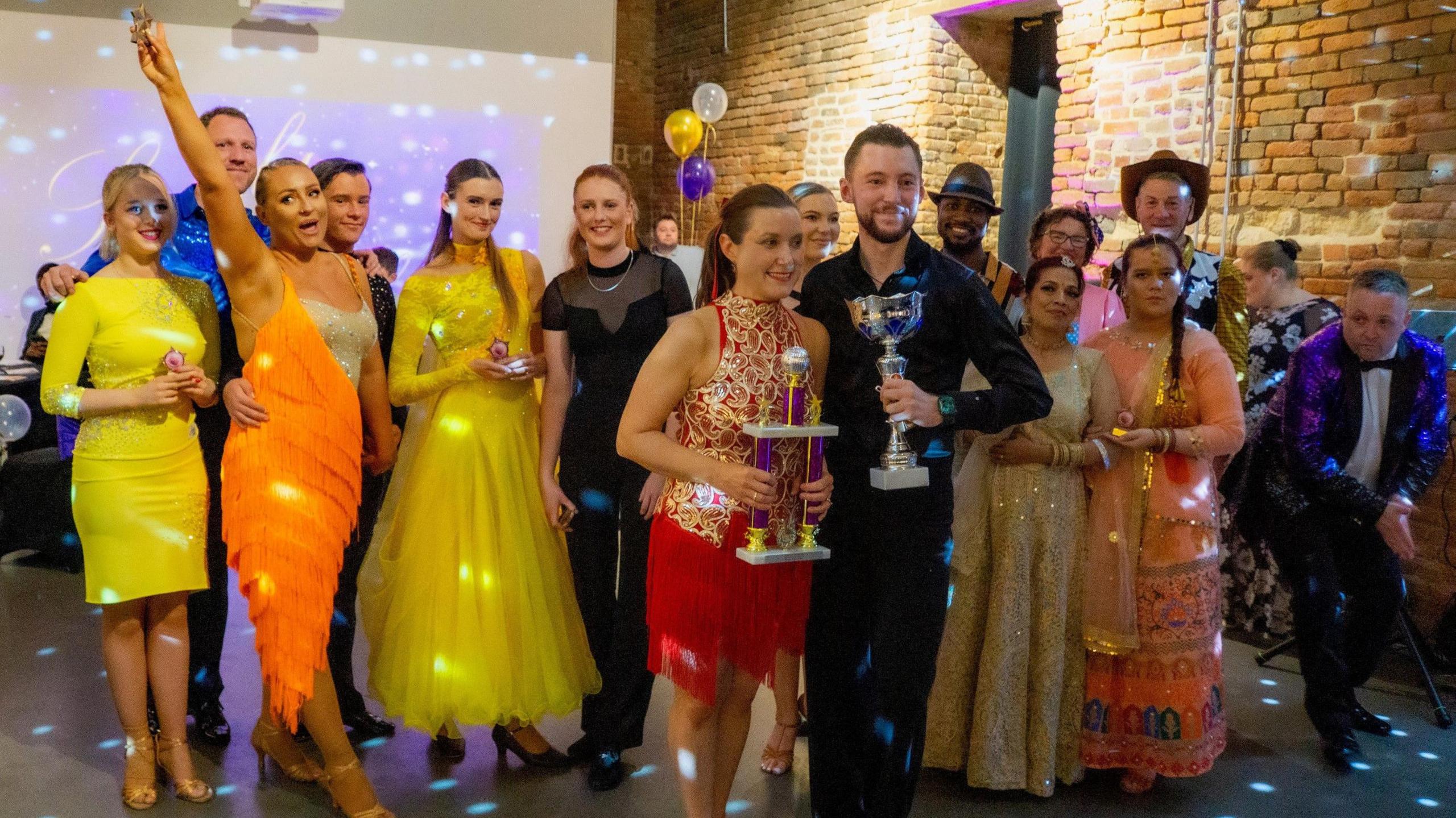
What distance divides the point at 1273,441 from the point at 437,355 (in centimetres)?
282

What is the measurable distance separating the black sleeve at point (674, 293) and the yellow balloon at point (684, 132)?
21.9 ft

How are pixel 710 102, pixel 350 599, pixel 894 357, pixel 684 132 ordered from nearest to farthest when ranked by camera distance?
pixel 894 357, pixel 350 599, pixel 684 132, pixel 710 102

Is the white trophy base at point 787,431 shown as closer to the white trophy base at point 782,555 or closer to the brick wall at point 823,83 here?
the white trophy base at point 782,555

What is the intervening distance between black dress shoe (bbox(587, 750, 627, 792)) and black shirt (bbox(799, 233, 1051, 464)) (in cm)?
121

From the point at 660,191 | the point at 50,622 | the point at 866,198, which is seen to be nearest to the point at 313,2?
the point at 50,622

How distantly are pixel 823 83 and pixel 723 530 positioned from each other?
7430 millimetres

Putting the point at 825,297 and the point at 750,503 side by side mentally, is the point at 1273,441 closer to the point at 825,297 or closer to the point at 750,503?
the point at 825,297

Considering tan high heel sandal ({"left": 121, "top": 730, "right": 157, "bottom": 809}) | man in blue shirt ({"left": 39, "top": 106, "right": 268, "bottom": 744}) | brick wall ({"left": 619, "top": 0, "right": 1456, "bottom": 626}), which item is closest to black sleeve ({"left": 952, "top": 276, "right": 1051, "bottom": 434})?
man in blue shirt ({"left": 39, "top": 106, "right": 268, "bottom": 744})

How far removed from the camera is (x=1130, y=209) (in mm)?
4340

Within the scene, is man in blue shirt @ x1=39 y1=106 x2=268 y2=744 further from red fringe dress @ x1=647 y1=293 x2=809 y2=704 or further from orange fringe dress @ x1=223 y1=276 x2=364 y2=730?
red fringe dress @ x1=647 y1=293 x2=809 y2=704

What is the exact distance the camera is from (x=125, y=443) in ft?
9.53

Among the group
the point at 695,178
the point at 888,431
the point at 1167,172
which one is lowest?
the point at 888,431

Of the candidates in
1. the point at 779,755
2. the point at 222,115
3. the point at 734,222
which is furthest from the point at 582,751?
the point at 222,115

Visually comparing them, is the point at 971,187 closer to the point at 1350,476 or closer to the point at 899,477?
the point at 1350,476
